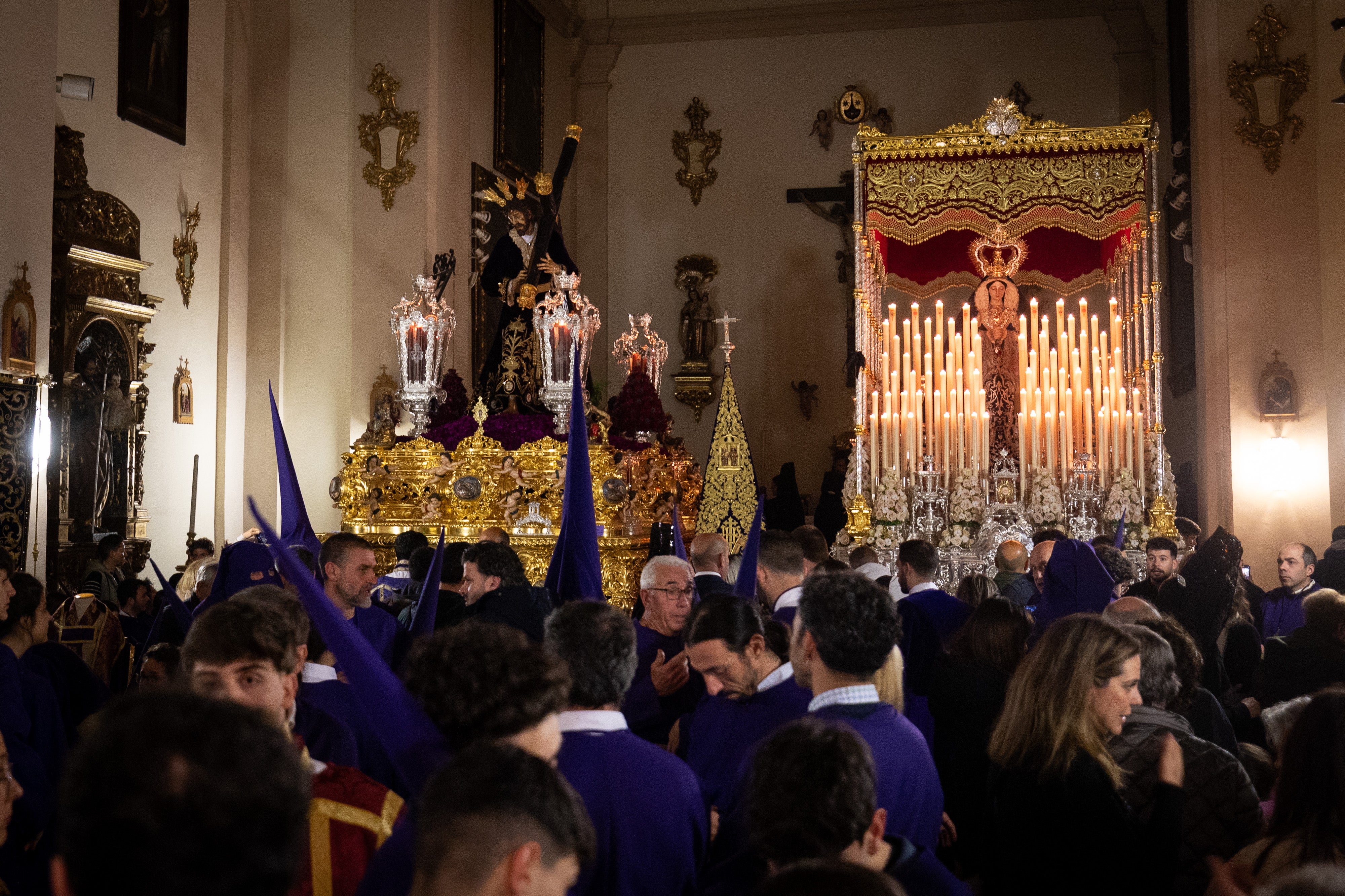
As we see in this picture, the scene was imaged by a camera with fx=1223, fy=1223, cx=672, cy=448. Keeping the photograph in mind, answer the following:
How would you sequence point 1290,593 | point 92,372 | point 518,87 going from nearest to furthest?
1. point 1290,593
2. point 92,372
3. point 518,87

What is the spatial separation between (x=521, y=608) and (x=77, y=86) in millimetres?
7168

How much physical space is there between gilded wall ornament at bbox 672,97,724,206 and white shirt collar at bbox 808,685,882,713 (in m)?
17.0

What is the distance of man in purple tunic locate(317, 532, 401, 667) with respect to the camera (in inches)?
193

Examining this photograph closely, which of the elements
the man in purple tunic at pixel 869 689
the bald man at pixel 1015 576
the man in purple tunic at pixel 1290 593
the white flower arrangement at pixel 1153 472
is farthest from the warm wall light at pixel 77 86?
the white flower arrangement at pixel 1153 472

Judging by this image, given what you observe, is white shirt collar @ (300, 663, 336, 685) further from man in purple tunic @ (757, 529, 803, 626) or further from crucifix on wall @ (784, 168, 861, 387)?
crucifix on wall @ (784, 168, 861, 387)

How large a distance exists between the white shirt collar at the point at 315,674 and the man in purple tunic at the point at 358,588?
1286 mm

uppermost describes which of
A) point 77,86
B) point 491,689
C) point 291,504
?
point 77,86

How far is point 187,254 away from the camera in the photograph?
42.5 feet

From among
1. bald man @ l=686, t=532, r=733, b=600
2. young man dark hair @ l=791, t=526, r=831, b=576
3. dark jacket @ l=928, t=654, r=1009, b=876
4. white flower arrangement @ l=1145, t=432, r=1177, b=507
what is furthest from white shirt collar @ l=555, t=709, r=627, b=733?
white flower arrangement @ l=1145, t=432, r=1177, b=507

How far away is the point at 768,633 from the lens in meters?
3.93

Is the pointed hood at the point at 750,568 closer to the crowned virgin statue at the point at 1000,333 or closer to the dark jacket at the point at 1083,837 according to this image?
the dark jacket at the point at 1083,837

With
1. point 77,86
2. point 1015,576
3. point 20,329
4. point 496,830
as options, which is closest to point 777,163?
point 77,86

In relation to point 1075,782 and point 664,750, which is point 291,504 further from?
point 1075,782

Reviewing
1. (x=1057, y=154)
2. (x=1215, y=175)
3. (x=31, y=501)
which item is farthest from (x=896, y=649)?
(x=1215, y=175)
